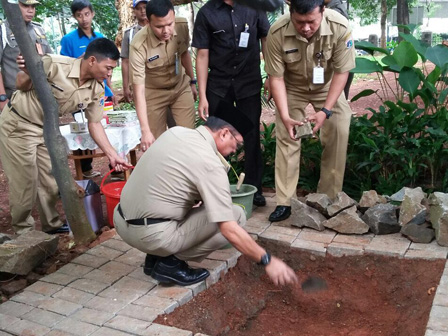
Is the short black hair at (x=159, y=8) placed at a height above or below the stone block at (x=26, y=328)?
above

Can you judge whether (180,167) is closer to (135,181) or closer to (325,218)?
(135,181)

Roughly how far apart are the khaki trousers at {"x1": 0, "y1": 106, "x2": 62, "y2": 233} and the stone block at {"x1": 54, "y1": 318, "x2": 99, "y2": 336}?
1.59m

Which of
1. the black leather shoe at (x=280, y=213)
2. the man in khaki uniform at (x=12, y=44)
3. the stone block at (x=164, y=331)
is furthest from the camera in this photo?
the man in khaki uniform at (x=12, y=44)

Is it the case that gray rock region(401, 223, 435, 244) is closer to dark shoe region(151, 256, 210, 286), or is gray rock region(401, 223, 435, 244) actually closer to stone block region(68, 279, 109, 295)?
dark shoe region(151, 256, 210, 286)

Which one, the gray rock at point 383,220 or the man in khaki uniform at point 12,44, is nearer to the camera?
the gray rock at point 383,220

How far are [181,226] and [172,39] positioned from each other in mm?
1972

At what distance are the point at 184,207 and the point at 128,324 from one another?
72cm

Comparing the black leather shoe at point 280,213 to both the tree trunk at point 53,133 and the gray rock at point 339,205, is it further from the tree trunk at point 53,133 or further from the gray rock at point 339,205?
the tree trunk at point 53,133

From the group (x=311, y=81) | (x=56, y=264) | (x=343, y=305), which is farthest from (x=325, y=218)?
(x=56, y=264)

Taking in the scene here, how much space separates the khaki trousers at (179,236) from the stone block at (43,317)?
1.96 ft

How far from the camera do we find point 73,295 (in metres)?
3.18

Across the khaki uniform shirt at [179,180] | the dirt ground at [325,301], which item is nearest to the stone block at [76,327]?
the dirt ground at [325,301]

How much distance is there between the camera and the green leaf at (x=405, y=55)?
187 inches

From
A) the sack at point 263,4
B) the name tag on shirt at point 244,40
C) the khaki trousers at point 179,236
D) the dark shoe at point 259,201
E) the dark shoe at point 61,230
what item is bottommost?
the dark shoe at point 61,230
